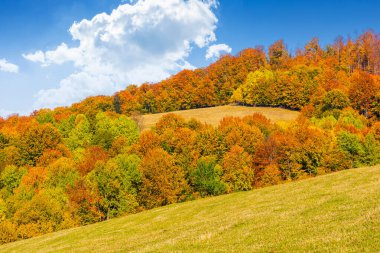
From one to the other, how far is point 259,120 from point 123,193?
171 ft

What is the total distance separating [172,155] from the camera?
83.9 metres

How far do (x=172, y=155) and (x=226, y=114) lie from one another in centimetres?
5085

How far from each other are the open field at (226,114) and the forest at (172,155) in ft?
18.4

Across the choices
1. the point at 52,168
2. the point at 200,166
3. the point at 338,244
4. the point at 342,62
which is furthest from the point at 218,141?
the point at 342,62

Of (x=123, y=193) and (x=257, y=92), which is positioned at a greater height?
(x=257, y=92)

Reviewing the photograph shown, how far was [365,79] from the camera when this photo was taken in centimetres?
11462

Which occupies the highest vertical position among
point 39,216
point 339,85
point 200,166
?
point 339,85

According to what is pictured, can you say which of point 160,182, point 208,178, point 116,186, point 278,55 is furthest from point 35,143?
point 278,55

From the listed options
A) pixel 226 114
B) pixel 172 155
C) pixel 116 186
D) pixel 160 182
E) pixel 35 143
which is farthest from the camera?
pixel 226 114

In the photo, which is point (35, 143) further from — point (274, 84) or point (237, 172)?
point (274, 84)

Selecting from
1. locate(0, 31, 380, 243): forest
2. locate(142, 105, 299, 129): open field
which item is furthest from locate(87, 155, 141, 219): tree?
locate(142, 105, 299, 129): open field

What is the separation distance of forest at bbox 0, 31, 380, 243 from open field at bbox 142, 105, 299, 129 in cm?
562

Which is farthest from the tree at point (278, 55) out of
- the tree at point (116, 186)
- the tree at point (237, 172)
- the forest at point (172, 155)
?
the tree at point (116, 186)

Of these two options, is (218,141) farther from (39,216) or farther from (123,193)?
(39,216)
